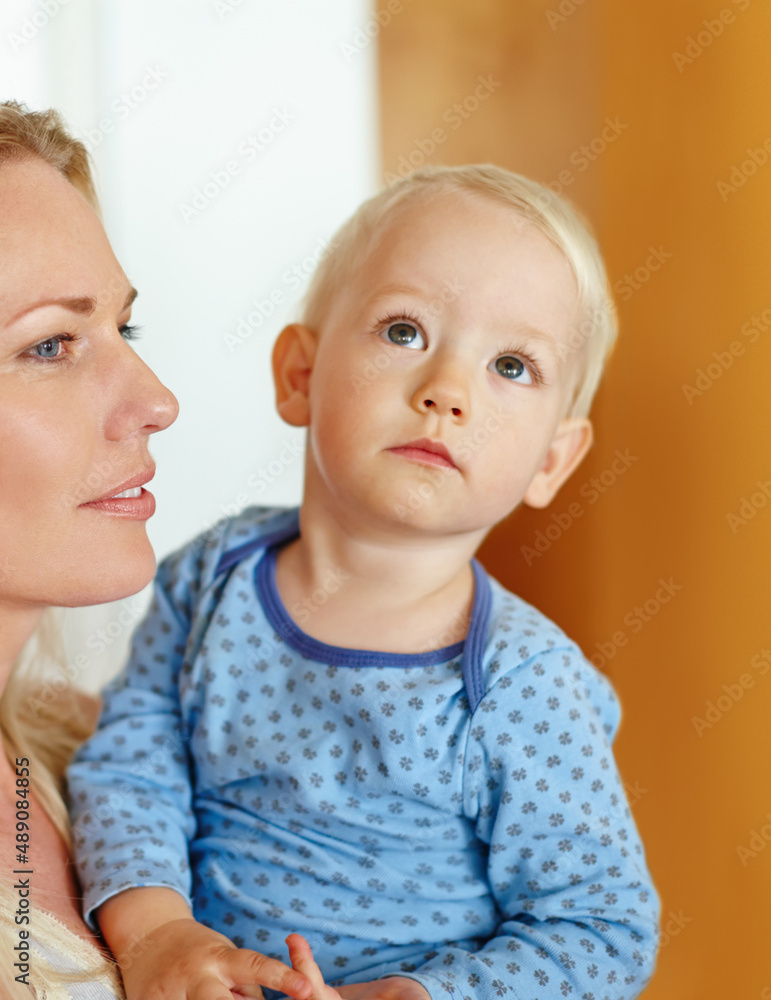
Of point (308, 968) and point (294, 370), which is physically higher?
point (294, 370)

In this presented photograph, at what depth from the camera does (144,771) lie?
4.01 ft

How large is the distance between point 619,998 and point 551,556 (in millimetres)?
1105

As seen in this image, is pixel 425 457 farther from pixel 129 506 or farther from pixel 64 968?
pixel 64 968

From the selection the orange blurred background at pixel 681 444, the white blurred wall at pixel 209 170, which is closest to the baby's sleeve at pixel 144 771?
the orange blurred background at pixel 681 444

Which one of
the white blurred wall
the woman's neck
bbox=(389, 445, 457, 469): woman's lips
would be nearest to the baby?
bbox=(389, 445, 457, 469): woman's lips

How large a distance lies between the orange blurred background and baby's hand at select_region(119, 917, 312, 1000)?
778mm

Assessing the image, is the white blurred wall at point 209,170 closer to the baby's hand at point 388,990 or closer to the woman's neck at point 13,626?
the woman's neck at point 13,626

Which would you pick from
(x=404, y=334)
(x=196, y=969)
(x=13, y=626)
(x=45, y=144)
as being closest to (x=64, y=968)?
(x=196, y=969)

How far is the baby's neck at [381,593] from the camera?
46.9 inches

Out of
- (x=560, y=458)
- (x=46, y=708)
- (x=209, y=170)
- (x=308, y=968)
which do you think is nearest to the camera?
(x=308, y=968)

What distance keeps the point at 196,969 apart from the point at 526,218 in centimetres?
87

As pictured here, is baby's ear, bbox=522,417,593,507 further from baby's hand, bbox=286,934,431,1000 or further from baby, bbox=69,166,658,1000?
baby's hand, bbox=286,934,431,1000

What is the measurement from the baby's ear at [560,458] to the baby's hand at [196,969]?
0.63m

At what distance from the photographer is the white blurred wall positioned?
2350 millimetres
